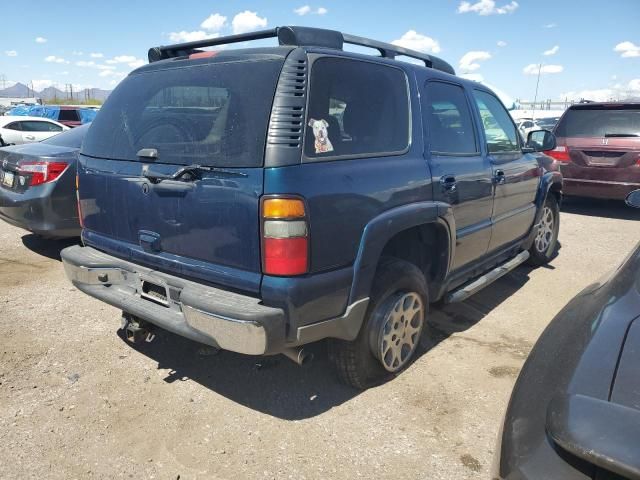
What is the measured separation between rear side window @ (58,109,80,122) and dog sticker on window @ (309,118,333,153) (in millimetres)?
21229

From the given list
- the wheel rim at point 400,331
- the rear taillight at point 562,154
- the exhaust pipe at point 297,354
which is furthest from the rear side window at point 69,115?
the exhaust pipe at point 297,354

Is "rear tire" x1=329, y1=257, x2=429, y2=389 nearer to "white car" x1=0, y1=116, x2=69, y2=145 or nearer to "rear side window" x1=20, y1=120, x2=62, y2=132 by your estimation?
"white car" x1=0, y1=116, x2=69, y2=145

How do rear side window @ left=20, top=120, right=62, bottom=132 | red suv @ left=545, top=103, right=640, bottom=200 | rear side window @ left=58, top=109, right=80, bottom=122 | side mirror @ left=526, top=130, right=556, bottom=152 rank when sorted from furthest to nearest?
rear side window @ left=58, top=109, right=80, bottom=122 → rear side window @ left=20, top=120, right=62, bottom=132 → red suv @ left=545, top=103, right=640, bottom=200 → side mirror @ left=526, top=130, right=556, bottom=152

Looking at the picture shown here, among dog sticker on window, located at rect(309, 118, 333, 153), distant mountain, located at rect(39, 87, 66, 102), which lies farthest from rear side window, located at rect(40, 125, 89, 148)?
distant mountain, located at rect(39, 87, 66, 102)

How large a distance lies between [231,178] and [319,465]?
4.76 feet

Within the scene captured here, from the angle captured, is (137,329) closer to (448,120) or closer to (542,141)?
(448,120)

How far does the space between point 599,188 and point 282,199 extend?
7.44 meters

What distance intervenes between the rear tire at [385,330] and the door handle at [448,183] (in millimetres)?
575

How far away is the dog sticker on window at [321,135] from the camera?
2424 millimetres

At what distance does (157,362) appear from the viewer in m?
3.38

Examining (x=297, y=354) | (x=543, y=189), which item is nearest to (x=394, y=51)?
(x=297, y=354)

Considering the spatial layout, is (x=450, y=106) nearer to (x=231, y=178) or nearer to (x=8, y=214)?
(x=231, y=178)

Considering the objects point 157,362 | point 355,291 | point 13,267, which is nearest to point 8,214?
point 13,267

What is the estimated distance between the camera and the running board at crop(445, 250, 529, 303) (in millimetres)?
3629
